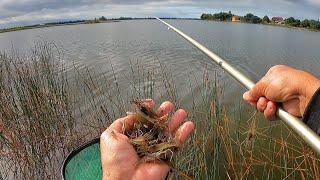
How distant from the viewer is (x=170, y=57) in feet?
58.5

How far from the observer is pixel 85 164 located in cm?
299

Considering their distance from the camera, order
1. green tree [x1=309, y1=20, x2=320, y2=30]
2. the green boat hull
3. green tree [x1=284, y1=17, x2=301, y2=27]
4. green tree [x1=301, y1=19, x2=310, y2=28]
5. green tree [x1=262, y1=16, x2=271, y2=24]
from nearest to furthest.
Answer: the green boat hull → green tree [x1=309, y1=20, x2=320, y2=30] → green tree [x1=301, y1=19, x2=310, y2=28] → green tree [x1=284, y1=17, x2=301, y2=27] → green tree [x1=262, y1=16, x2=271, y2=24]

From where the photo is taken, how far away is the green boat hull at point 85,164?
2771 millimetres

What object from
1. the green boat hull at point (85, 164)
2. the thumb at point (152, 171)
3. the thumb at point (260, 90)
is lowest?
the green boat hull at point (85, 164)

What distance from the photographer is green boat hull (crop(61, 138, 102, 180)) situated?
2.77m

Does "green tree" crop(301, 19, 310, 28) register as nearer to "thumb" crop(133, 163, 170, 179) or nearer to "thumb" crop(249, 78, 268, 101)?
"thumb" crop(249, 78, 268, 101)

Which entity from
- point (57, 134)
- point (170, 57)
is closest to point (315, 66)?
point (170, 57)

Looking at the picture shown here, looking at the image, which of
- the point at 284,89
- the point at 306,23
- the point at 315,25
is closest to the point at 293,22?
the point at 306,23

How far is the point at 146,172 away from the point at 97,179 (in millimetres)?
1609

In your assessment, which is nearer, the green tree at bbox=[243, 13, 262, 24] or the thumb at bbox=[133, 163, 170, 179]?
the thumb at bbox=[133, 163, 170, 179]

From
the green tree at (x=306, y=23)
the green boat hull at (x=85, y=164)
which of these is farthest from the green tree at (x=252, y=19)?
the green boat hull at (x=85, y=164)

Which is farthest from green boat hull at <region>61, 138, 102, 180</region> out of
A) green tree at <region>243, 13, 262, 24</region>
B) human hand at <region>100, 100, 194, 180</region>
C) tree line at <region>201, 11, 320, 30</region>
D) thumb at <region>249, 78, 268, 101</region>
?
green tree at <region>243, 13, 262, 24</region>

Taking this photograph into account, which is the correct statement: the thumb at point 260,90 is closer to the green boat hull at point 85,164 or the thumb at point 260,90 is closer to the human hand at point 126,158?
the human hand at point 126,158

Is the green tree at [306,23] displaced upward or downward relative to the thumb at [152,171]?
downward
